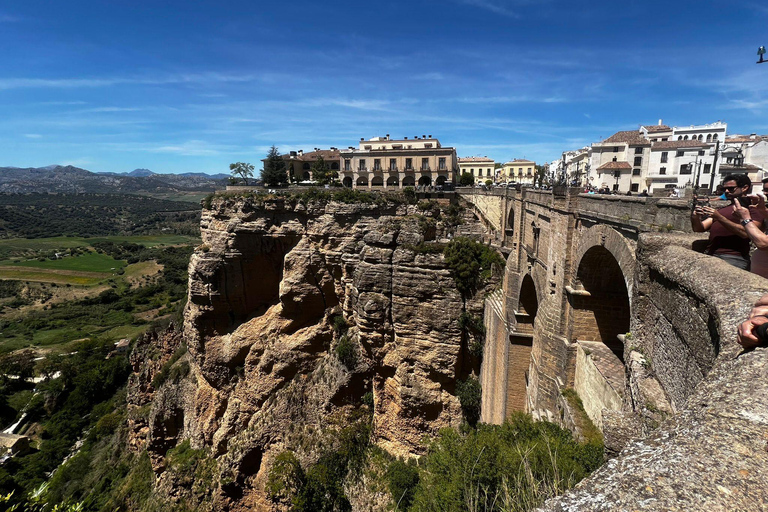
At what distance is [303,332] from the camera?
2577 cm

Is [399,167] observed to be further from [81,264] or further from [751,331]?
[81,264]

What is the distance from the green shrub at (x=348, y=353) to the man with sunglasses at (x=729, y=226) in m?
20.1

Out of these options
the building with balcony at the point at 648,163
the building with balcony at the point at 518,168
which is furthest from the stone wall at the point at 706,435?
the building with balcony at the point at 518,168

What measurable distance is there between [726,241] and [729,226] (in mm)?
612

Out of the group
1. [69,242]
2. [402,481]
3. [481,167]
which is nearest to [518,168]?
[481,167]

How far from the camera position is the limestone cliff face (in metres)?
21.1

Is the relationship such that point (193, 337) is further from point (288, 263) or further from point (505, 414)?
point (505, 414)

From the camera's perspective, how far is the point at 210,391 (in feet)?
92.0

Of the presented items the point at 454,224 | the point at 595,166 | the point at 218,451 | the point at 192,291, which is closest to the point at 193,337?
the point at 192,291

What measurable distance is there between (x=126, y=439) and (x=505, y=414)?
34227 millimetres

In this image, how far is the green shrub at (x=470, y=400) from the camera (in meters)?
20.5

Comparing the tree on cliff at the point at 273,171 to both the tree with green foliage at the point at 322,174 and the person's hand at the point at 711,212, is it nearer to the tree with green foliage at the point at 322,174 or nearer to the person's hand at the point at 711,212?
the tree with green foliage at the point at 322,174

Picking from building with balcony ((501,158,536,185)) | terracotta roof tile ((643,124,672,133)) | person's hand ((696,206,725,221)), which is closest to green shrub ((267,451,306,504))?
person's hand ((696,206,725,221))

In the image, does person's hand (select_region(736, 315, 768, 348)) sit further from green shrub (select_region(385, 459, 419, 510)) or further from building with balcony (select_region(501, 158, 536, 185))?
building with balcony (select_region(501, 158, 536, 185))
